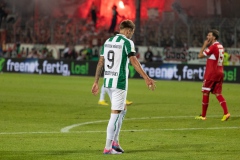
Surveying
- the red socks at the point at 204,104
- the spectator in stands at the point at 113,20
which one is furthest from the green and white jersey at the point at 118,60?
the spectator in stands at the point at 113,20

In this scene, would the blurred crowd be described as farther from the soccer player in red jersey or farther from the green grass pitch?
the soccer player in red jersey

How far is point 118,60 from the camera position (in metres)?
11.1

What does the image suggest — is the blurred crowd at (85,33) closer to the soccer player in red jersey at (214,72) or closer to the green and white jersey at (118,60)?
the soccer player in red jersey at (214,72)

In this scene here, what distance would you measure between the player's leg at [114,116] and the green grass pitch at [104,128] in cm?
23

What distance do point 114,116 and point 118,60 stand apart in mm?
905

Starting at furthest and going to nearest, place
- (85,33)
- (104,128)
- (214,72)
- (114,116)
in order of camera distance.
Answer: (85,33)
(214,72)
(104,128)
(114,116)

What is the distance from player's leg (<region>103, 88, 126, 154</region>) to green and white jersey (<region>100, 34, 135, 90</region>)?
0.12 meters

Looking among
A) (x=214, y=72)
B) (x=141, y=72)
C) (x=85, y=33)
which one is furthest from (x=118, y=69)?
(x=85, y=33)

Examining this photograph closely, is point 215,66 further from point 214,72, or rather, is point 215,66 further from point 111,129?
point 111,129

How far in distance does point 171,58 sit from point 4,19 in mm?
15070

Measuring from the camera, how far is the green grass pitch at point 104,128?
36.4 ft

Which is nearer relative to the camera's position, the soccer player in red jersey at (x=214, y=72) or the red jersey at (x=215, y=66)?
the soccer player in red jersey at (x=214, y=72)

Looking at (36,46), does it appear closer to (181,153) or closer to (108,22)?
(108,22)

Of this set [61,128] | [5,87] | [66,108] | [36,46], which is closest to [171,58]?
[36,46]
